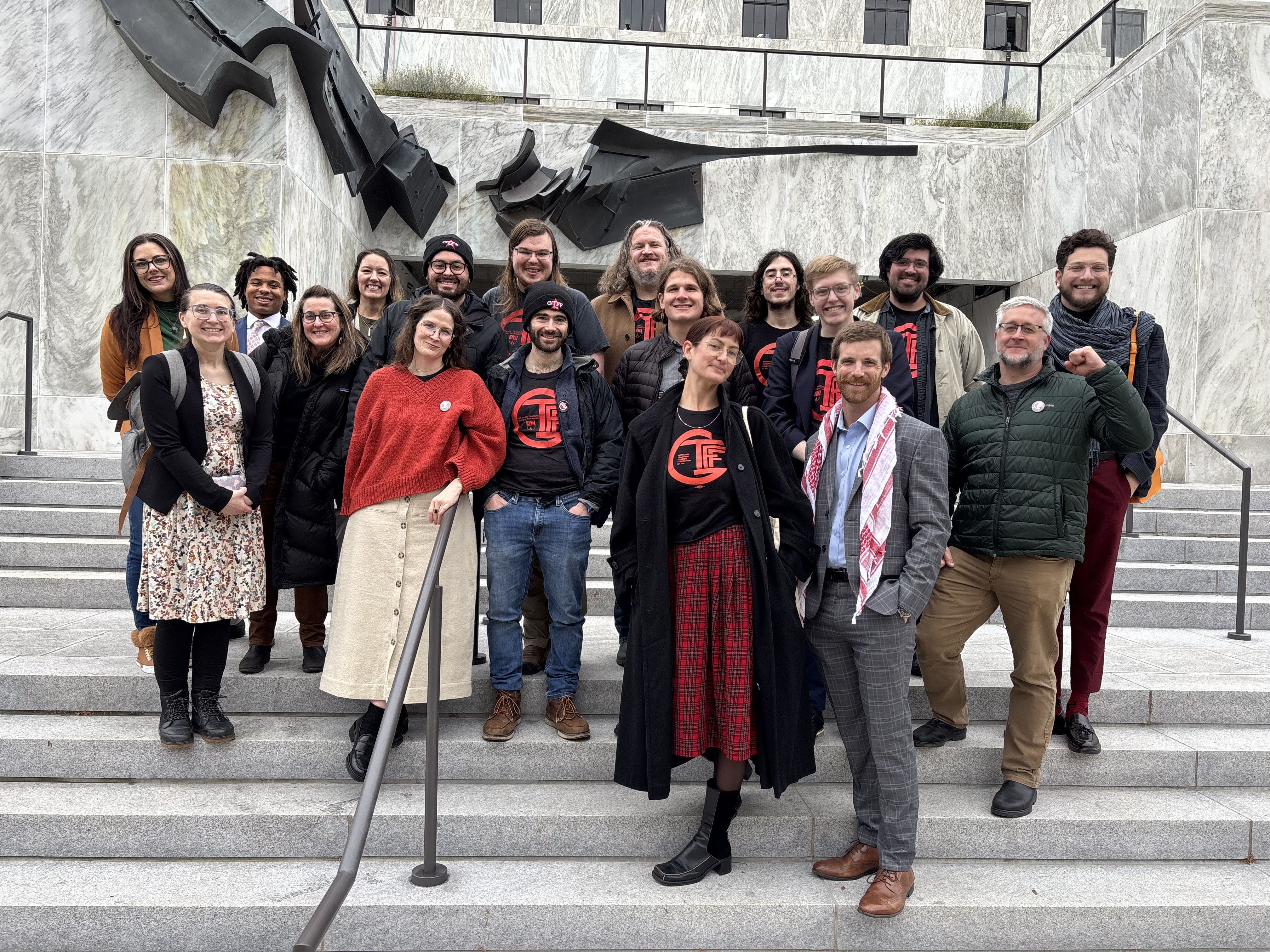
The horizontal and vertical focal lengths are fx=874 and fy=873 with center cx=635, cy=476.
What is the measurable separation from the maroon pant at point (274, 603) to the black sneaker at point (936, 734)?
9.23 feet

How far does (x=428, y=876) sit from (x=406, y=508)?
142cm

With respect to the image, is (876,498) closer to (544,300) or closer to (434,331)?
(544,300)

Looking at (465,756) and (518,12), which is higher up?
(518,12)

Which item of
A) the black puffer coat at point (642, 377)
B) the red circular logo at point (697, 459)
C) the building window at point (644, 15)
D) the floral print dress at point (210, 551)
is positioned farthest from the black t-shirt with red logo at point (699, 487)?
the building window at point (644, 15)

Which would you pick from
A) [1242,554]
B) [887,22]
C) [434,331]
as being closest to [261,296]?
[434,331]

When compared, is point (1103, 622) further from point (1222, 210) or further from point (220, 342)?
point (1222, 210)

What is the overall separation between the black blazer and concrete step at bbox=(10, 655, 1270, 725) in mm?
909

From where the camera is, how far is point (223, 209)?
8711 mm

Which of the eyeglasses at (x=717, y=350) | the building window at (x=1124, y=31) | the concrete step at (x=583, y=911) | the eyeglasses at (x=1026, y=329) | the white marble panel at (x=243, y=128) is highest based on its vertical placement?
the building window at (x=1124, y=31)

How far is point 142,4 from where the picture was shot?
8258 millimetres

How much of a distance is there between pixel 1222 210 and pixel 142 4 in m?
11.0

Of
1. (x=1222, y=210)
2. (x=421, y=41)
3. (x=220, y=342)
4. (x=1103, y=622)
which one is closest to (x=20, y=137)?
(x=421, y=41)

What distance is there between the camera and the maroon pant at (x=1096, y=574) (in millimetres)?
3725

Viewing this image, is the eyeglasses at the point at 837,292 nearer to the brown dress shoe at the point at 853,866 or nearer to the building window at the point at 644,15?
the brown dress shoe at the point at 853,866
